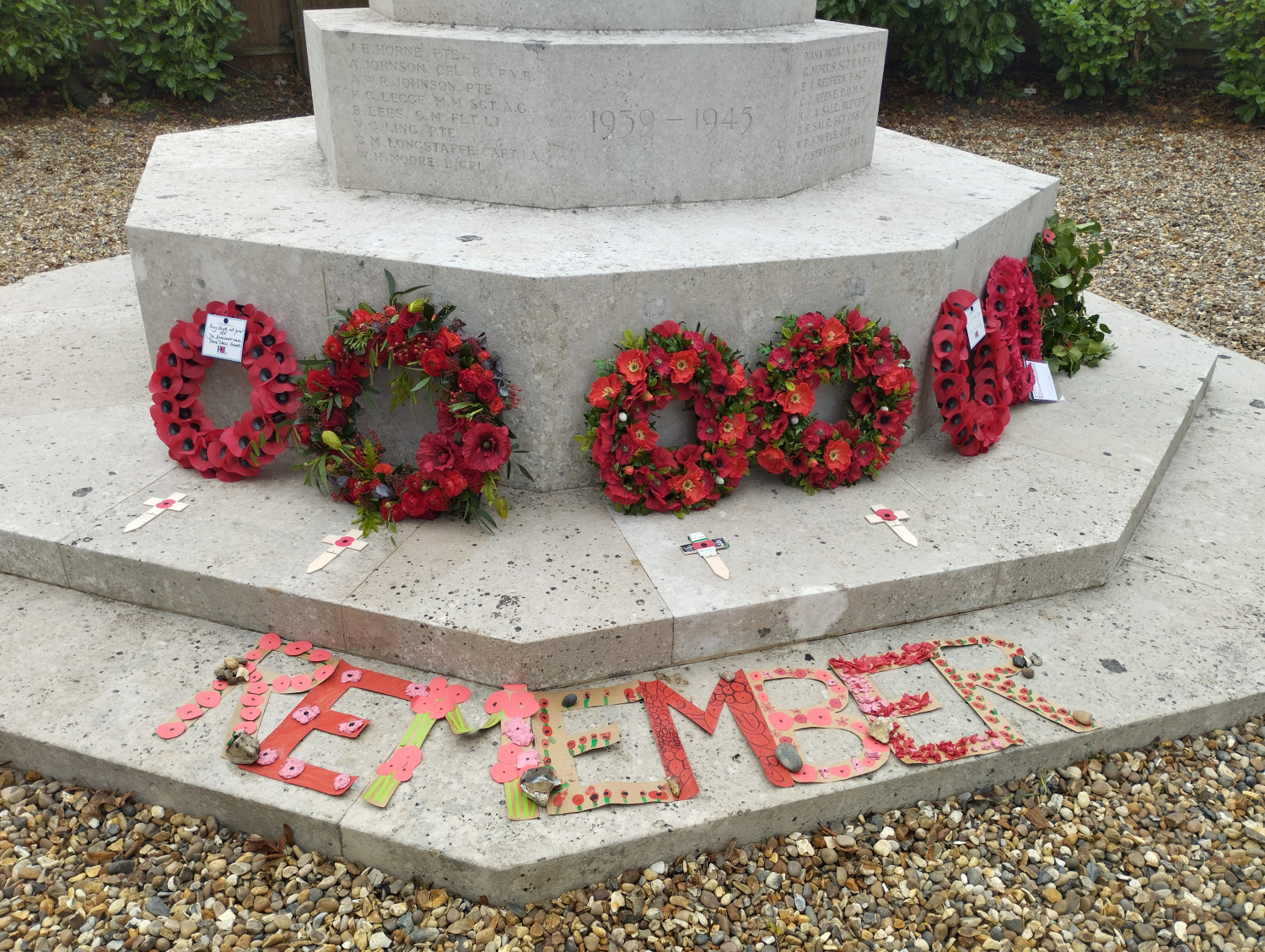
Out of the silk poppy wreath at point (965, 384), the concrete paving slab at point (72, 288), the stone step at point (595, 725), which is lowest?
the stone step at point (595, 725)

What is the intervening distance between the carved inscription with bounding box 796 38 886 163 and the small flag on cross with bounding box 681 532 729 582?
5.95 feet

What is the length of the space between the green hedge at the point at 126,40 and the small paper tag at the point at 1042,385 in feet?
25.5

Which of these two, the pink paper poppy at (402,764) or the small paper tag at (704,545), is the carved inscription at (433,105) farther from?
the pink paper poppy at (402,764)

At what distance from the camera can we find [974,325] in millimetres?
3648

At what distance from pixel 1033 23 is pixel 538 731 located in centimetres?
985

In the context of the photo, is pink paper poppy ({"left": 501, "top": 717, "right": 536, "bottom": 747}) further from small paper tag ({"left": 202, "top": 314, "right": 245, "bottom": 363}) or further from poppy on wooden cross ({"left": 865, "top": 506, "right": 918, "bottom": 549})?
small paper tag ({"left": 202, "top": 314, "right": 245, "bottom": 363})

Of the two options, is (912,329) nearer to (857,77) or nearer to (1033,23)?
(857,77)

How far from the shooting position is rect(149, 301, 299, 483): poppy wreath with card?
324 cm

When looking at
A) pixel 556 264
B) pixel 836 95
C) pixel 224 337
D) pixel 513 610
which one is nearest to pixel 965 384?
pixel 836 95

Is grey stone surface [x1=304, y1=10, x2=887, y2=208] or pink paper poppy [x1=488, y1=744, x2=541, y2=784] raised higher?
grey stone surface [x1=304, y1=10, x2=887, y2=208]

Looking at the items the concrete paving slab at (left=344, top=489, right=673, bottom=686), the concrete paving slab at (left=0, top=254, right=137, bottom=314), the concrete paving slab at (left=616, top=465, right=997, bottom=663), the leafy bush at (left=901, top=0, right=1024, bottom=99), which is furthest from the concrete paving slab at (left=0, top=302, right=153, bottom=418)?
the leafy bush at (left=901, top=0, right=1024, bottom=99)

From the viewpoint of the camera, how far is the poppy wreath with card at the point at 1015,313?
155 inches

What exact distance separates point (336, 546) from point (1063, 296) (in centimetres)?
349

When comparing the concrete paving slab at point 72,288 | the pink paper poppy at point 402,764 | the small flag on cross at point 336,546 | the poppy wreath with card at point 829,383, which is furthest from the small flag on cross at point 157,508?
the concrete paving slab at point 72,288
